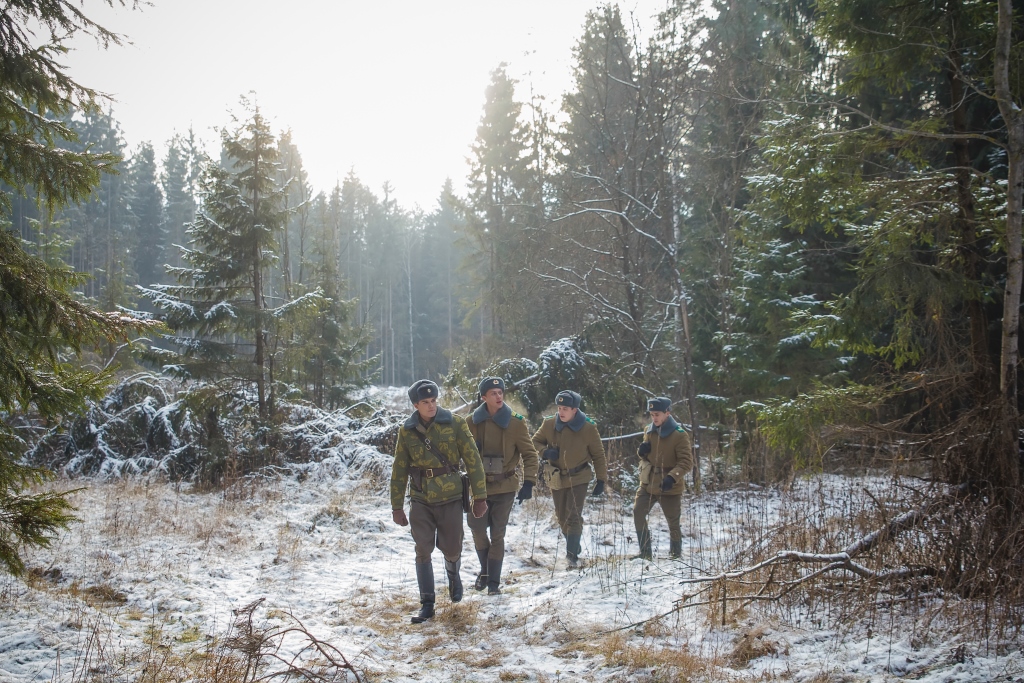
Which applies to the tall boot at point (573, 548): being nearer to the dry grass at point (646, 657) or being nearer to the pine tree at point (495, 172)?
the dry grass at point (646, 657)

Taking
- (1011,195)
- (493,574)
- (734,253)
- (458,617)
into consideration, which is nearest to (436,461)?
(458,617)

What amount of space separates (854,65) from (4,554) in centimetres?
877

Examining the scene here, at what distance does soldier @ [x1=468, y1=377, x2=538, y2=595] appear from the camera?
677 cm

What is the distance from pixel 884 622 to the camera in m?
4.64

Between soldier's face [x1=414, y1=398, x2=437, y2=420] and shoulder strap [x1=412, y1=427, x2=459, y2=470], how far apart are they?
16 cm

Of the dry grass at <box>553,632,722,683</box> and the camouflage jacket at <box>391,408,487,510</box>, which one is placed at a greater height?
the camouflage jacket at <box>391,408,487,510</box>

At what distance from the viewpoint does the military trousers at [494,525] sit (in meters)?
6.74

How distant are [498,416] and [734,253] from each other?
11.0 meters

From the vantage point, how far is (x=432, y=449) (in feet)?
20.0

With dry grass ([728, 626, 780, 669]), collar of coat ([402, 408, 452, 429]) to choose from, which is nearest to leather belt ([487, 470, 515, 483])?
collar of coat ([402, 408, 452, 429])

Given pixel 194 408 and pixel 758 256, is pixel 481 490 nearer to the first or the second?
pixel 194 408

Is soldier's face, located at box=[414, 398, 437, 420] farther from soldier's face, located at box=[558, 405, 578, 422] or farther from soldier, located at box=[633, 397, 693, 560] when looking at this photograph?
soldier, located at box=[633, 397, 693, 560]

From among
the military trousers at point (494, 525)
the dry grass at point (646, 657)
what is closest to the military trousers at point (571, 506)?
the military trousers at point (494, 525)

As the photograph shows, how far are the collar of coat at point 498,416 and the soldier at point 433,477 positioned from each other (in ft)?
2.71
